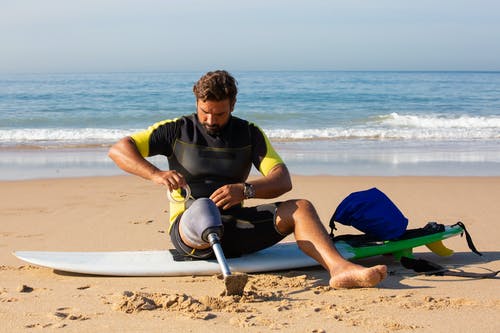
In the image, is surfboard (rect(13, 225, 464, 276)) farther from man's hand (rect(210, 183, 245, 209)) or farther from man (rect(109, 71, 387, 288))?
man's hand (rect(210, 183, 245, 209))

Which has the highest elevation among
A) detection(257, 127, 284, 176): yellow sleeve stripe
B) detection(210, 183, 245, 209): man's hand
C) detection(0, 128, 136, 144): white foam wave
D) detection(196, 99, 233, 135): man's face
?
detection(196, 99, 233, 135): man's face

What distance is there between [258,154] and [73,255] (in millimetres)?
1407

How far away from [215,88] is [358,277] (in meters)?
1.32

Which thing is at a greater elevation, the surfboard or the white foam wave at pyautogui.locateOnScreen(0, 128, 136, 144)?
the surfboard

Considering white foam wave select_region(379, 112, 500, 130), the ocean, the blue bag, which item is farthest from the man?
white foam wave select_region(379, 112, 500, 130)

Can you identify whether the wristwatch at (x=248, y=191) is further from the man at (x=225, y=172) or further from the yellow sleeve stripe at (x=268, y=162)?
the yellow sleeve stripe at (x=268, y=162)

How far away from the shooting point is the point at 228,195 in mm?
3984

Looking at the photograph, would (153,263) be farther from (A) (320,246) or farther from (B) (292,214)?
(A) (320,246)

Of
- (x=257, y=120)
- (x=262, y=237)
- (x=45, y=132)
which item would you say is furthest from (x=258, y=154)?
(x=257, y=120)

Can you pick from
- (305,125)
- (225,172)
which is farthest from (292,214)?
(305,125)

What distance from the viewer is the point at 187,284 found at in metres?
4.21

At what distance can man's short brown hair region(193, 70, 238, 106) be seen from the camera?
4004 mm

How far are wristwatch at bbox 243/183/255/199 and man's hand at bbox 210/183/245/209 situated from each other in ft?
0.06

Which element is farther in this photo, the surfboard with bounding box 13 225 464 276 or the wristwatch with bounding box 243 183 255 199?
the surfboard with bounding box 13 225 464 276
